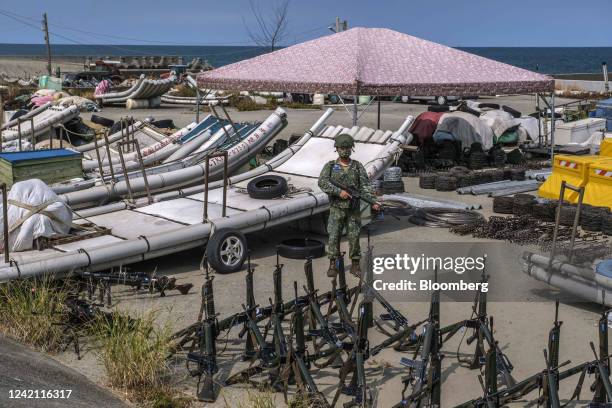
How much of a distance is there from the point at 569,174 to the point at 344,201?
609 centimetres

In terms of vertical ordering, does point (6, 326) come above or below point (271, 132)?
below

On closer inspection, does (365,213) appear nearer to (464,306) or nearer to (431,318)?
(464,306)

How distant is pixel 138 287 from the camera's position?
945 centimetres

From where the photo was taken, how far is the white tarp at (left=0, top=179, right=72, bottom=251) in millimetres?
9727

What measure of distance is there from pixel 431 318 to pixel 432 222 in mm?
7052

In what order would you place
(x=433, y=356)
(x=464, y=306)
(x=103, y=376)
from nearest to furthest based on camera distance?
(x=433, y=356) < (x=103, y=376) < (x=464, y=306)

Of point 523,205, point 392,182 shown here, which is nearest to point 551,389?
point 523,205

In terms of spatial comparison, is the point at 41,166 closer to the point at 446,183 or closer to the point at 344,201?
the point at 344,201

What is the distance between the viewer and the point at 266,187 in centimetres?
1234

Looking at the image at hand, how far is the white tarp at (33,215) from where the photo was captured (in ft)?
31.9

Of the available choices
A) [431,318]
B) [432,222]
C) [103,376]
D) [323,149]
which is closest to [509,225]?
[432,222]

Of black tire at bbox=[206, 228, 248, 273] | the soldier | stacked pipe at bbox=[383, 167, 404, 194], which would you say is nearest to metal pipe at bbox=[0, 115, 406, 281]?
black tire at bbox=[206, 228, 248, 273]

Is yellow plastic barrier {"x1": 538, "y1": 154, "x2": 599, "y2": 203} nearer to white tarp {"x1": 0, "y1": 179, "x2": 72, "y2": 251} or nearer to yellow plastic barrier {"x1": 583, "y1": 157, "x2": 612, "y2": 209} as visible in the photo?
yellow plastic barrier {"x1": 583, "y1": 157, "x2": 612, "y2": 209}

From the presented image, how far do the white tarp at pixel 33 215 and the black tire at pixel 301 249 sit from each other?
10.2 feet
